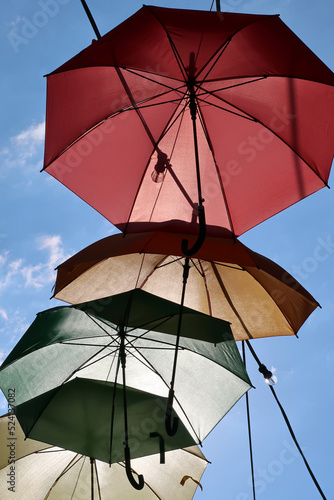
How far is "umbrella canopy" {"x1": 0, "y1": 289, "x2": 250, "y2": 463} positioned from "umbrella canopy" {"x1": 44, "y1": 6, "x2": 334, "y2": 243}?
892 mm

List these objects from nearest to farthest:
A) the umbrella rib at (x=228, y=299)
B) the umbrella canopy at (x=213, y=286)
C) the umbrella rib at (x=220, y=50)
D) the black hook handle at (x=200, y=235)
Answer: the umbrella rib at (x=220, y=50)
the black hook handle at (x=200, y=235)
the umbrella canopy at (x=213, y=286)
the umbrella rib at (x=228, y=299)

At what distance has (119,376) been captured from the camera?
506 cm

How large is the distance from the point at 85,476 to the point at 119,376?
4.72 ft

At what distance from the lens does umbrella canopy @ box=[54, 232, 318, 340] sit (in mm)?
5352

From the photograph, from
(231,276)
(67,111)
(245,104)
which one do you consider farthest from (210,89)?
(231,276)

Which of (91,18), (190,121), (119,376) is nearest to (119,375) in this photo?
(119,376)

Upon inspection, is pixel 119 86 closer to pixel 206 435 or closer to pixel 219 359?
pixel 219 359

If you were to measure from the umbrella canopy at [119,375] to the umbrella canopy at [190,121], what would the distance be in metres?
0.89

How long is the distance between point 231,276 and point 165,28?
7.71ft

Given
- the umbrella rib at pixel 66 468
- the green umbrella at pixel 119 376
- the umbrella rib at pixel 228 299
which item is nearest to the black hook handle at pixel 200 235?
the green umbrella at pixel 119 376

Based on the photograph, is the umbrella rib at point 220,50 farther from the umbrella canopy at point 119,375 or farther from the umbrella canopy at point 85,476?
the umbrella canopy at point 85,476

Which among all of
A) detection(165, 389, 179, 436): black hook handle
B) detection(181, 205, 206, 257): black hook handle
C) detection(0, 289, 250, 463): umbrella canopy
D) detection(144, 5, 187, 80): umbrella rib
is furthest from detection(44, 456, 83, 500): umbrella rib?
detection(144, 5, 187, 80): umbrella rib

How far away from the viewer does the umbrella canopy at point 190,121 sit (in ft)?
14.7

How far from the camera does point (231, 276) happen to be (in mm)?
5746
